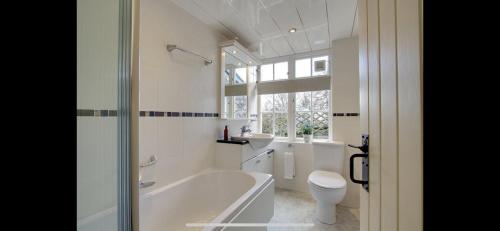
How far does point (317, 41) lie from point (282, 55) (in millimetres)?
646

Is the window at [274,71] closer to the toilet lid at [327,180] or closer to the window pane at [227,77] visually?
the window pane at [227,77]

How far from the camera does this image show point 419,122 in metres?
0.39

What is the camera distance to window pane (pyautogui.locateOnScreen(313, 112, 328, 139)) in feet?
9.39

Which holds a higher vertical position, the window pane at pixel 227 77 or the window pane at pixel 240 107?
the window pane at pixel 227 77

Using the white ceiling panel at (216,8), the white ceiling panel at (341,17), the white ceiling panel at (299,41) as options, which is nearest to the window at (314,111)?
the white ceiling panel at (299,41)

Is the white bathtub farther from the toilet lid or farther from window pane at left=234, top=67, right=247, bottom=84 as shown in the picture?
window pane at left=234, top=67, right=247, bottom=84

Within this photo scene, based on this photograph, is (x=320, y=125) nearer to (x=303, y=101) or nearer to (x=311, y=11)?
(x=303, y=101)

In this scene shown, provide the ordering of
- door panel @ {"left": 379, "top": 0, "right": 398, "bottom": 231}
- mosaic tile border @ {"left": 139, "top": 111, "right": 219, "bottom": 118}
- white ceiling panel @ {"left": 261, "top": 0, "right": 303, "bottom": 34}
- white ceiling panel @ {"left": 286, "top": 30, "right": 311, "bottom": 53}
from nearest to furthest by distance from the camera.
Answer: door panel @ {"left": 379, "top": 0, "right": 398, "bottom": 231} → mosaic tile border @ {"left": 139, "top": 111, "right": 219, "bottom": 118} → white ceiling panel @ {"left": 261, "top": 0, "right": 303, "bottom": 34} → white ceiling panel @ {"left": 286, "top": 30, "right": 311, "bottom": 53}

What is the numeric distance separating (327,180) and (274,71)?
75.4 inches

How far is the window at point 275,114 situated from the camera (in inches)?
123

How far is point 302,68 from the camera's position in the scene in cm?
300

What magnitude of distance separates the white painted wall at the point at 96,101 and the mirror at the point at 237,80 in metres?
1.78

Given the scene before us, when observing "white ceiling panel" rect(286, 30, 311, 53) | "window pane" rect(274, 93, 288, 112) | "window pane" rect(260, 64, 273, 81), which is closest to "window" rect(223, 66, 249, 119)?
"window pane" rect(260, 64, 273, 81)
